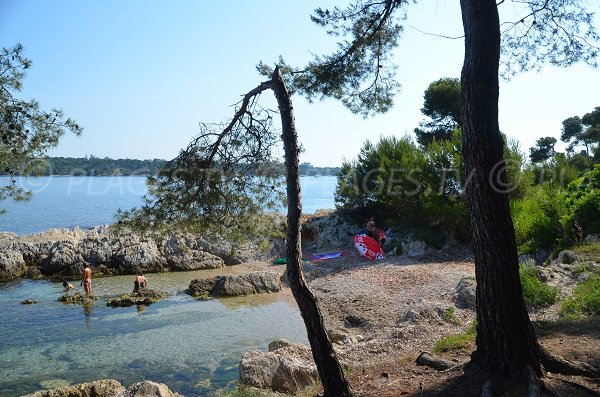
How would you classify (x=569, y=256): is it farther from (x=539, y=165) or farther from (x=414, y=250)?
(x=539, y=165)

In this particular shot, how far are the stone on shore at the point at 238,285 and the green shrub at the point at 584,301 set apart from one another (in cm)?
1096

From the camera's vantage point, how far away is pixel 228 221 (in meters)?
6.79

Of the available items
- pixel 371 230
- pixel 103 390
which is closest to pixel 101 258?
pixel 371 230

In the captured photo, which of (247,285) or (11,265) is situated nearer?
(247,285)

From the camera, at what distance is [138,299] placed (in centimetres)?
1692

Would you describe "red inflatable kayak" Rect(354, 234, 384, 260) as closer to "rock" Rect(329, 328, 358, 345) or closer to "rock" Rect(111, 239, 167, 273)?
"rock" Rect(329, 328, 358, 345)

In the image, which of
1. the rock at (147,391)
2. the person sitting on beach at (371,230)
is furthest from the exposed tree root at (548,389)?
the person sitting on beach at (371,230)

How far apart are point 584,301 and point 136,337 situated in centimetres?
1085

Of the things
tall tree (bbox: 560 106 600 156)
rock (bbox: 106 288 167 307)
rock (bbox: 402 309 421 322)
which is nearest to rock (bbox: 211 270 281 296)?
rock (bbox: 106 288 167 307)

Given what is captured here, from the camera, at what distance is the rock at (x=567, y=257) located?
1205 cm

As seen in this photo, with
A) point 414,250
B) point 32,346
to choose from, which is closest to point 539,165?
point 414,250

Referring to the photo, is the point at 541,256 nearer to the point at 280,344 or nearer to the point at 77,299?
the point at 280,344

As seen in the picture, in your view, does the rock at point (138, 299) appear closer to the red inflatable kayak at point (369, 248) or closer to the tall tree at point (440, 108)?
the red inflatable kayak at point (369, 248)

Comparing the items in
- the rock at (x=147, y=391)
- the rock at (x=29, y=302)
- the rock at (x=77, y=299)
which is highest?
the rock at (x=147, y=391)
